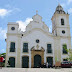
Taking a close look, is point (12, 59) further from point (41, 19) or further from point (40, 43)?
point (41, 19)

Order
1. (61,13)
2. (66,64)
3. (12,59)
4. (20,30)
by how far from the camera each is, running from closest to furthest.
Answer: (66,64)
(12,59)
(20,30)
(61,13)

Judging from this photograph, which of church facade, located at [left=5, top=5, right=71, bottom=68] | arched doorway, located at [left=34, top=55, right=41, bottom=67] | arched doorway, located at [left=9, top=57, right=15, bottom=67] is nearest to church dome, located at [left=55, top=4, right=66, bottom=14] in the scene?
church facade, located at [left=5, top=5, right=71, bottom=68]

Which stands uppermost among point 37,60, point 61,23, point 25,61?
point 61,23

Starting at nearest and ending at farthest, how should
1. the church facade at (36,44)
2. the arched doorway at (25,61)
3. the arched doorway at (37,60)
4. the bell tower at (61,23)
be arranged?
the arched doorway at (25,61), the church facade at (36,44), the arched doorway at (37,60), the bell tower at (61,23)

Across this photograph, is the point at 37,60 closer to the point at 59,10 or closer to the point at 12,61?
the point at 12,61

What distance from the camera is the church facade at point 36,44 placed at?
33281 mm

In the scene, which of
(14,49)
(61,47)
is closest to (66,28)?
(61,47)

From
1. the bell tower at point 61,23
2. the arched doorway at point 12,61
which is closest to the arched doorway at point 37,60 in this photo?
the arched doorway at point 12,61

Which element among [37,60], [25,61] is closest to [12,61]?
[25,61]

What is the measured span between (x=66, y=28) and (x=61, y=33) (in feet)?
5.97

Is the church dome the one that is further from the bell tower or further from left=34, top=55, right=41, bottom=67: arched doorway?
left=34, top=55, right=41, bottom=67: arched doorway

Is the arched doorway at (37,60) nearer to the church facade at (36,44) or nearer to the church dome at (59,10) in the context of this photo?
the church facade at (36,44)

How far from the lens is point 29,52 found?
3378 centimetres

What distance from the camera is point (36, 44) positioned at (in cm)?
3444
